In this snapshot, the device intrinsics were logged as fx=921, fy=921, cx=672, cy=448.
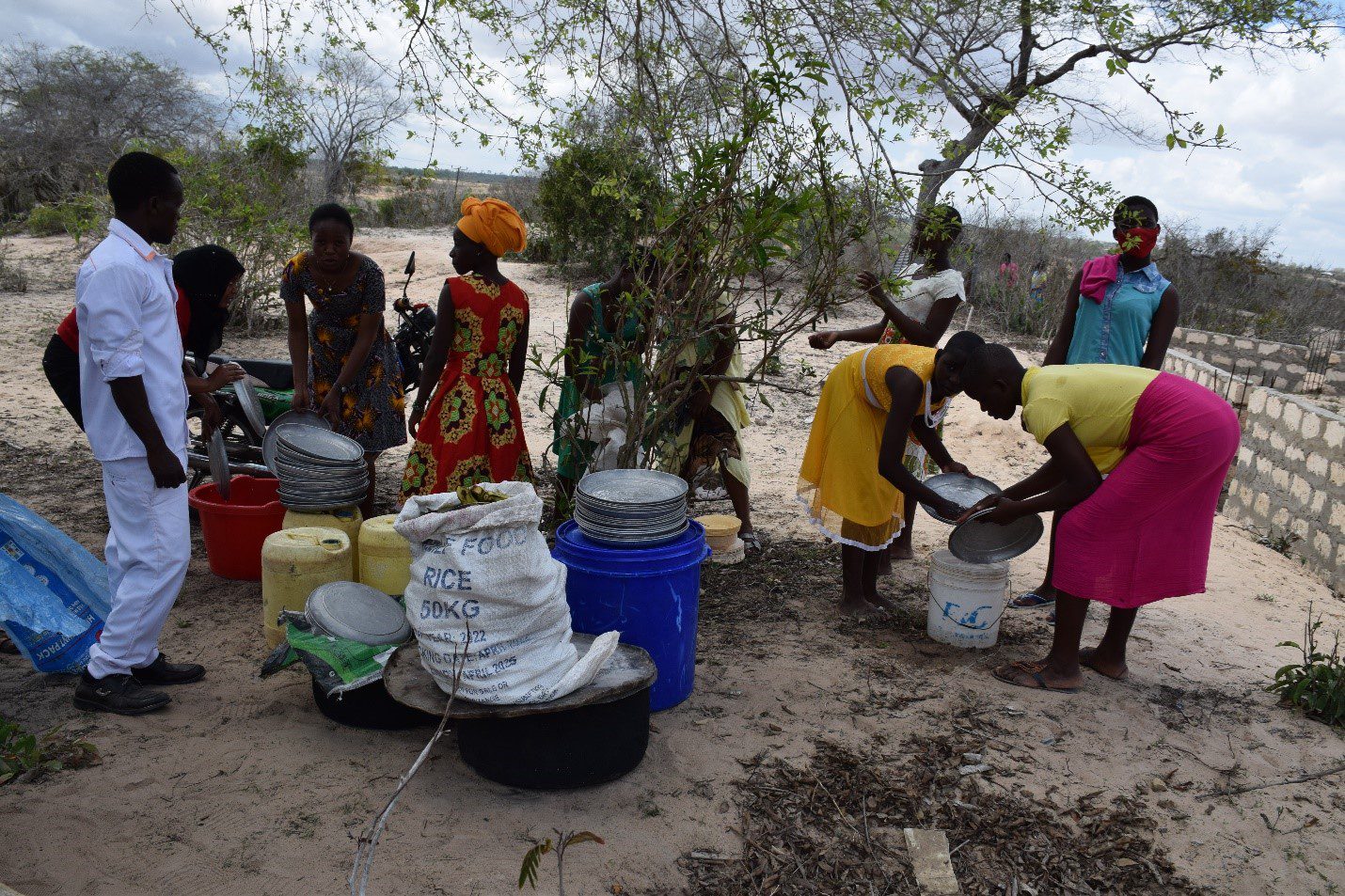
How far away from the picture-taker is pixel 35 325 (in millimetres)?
10023

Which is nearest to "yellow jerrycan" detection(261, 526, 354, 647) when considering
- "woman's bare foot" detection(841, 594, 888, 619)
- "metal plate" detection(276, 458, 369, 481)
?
"metal plate" detection(276, 458, 369, 481)

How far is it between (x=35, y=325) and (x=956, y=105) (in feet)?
33.4

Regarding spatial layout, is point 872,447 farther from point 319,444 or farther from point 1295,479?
point 1295,479

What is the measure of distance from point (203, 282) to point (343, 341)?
0.66 metres

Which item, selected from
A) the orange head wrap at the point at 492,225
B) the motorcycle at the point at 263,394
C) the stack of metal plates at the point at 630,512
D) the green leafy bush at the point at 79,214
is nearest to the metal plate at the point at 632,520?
the stack of metal plates at the point at 630,512

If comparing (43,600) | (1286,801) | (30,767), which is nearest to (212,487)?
(43,600)

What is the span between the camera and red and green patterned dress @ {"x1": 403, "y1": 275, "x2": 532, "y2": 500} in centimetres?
413

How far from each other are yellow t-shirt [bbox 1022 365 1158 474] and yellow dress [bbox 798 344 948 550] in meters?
0.49

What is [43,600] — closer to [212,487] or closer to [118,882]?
[212,487]

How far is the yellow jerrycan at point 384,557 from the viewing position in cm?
365

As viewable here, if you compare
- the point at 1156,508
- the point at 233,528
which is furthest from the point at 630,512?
the point at 233,528

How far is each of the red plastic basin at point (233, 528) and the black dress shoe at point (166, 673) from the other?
3.07 feet

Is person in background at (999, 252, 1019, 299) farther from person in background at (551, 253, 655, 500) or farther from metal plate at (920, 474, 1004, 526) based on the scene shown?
person in background at (551, 253, 655, 500)

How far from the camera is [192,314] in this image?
4336mm
